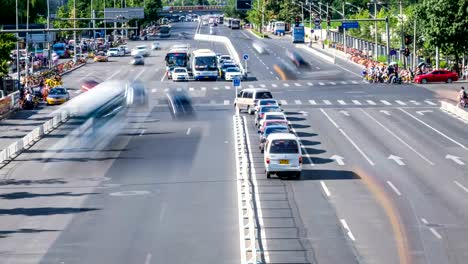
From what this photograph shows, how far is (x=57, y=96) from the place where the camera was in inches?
3371

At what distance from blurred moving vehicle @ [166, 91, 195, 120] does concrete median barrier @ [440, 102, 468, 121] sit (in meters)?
17.7

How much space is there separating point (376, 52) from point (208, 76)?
33.8m

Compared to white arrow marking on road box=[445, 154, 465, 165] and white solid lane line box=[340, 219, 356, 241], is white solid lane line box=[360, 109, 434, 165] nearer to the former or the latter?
white arrow marking on road box=[445, 154, 465, 165]

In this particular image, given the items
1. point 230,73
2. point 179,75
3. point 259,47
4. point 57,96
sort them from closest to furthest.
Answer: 1. point 57,96
2. point 179,75
3. point 230,73
4. point 259,47

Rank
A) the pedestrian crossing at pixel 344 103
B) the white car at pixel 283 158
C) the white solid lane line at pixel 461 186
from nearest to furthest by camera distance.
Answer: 1. the white solid lane line at pixel 461 186
2. the white car at pixel 283 158
3. the pedestrian crossing at pixel 344 103

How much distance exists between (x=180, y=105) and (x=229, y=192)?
131 ft

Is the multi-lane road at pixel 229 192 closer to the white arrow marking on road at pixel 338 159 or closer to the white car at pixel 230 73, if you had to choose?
the white arrow marking on road at pixel 338 159

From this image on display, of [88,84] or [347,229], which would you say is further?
[88,84]

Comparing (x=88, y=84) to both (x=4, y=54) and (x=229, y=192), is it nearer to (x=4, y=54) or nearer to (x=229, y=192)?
(x=4, y=54)

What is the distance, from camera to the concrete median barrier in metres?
71.6

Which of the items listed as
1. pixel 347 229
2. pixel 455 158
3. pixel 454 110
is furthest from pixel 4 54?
pixel 347 229

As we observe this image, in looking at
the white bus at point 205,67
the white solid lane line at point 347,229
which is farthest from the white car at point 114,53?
the white solid lane line at point 347,229

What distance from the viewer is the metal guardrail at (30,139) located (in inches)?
2178

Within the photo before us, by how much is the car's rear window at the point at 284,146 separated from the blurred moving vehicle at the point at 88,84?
52.2 metres
